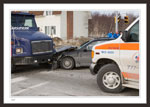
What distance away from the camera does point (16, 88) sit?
22.2 ft

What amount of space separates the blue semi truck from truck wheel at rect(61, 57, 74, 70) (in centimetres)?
68

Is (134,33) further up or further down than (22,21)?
further down

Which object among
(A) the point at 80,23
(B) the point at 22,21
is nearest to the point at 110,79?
(B) the point at 22,21

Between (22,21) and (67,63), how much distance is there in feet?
10.9

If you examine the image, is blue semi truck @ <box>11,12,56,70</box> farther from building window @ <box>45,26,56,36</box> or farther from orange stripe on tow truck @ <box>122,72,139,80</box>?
building window @ <box>45,26,56,36</box>

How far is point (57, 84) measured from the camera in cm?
723

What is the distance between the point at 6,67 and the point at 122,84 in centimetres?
338

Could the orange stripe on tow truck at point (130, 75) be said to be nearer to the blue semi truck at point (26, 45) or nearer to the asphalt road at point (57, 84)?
the asphalt road at point (57, 84)

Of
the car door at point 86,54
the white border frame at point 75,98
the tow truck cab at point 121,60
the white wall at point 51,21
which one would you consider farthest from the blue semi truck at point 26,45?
the white wall at point 51,21

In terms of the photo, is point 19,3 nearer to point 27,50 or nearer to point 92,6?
point 92,6

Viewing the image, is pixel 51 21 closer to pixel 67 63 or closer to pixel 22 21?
pixel 22 21

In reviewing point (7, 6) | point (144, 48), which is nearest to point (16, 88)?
point (7, 6)

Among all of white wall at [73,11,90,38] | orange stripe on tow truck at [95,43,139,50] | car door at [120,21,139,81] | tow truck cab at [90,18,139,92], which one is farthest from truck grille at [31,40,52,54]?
white wall at [73,11,90,38]

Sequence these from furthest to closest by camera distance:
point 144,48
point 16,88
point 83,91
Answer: point 16,88
point 83,91
point 144,48
